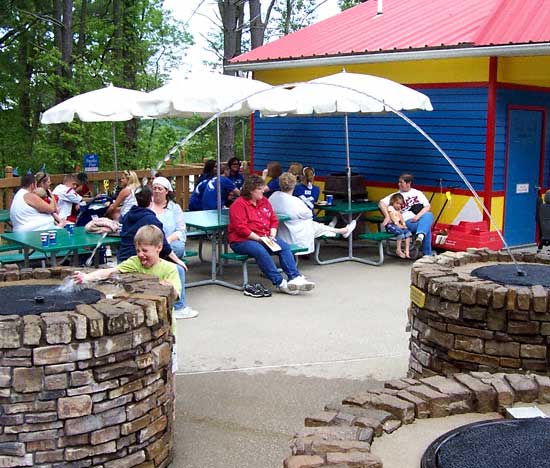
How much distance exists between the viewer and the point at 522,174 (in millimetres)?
12070

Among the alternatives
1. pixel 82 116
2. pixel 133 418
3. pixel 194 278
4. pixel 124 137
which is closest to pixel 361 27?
pixel 82 116

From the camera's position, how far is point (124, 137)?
2125 cm

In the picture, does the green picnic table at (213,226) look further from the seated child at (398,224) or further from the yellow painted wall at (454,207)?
the yellow painted wall at (454,207)

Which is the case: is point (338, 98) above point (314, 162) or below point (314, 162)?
above

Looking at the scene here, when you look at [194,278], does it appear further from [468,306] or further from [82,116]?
[468,306]

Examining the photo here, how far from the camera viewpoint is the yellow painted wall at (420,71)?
452 inches

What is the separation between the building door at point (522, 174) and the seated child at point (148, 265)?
Result: 7638mm

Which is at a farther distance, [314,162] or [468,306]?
[314,162]

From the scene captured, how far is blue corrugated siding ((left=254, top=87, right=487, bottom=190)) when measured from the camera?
11609 millimetres

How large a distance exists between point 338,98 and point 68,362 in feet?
23.6

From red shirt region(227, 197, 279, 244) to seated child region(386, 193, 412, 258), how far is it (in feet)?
8.02

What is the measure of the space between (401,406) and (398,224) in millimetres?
7422

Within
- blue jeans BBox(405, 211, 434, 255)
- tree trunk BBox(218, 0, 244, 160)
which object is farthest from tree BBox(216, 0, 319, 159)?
blue jeans BBox(405, 211, 434, 255)

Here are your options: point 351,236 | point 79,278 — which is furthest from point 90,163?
point 79,278
